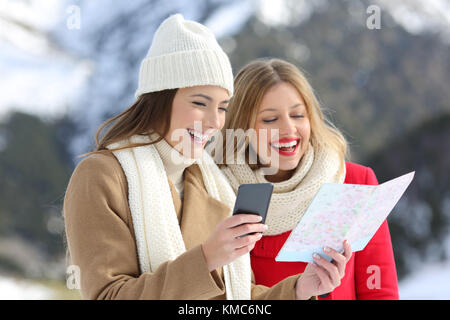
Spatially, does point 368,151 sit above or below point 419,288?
above

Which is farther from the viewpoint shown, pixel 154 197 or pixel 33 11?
pixel 33 11

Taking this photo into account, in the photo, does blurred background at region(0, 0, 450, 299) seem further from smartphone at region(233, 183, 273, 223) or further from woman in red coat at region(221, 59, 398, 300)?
smartphone at region(233, 183, 273, 223)

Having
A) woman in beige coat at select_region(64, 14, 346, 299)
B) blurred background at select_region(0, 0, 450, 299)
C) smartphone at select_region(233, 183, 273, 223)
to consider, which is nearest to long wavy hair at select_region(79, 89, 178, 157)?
woman in beige coat at select_region(64, 14, 346, 299)

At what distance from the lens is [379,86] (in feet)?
23.6

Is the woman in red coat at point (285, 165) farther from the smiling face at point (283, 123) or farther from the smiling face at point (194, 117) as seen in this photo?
the smiling face at point (194, 117)

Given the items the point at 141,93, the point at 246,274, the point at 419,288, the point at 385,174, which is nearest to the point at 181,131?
the point at 141,93

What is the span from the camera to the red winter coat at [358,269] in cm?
179

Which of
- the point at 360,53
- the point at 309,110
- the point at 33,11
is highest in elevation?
the point at 33,11

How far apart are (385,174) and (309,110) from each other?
186 inches

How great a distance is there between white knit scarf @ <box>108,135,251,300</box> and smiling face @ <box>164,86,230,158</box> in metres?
0.08

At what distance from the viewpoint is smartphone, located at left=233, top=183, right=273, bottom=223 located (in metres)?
1.14

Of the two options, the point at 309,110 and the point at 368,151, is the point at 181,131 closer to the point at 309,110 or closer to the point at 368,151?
the point at 309,110

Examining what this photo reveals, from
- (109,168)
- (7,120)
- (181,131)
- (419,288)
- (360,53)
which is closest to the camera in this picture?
(109,168)

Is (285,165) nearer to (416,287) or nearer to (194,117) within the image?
(194,117)
